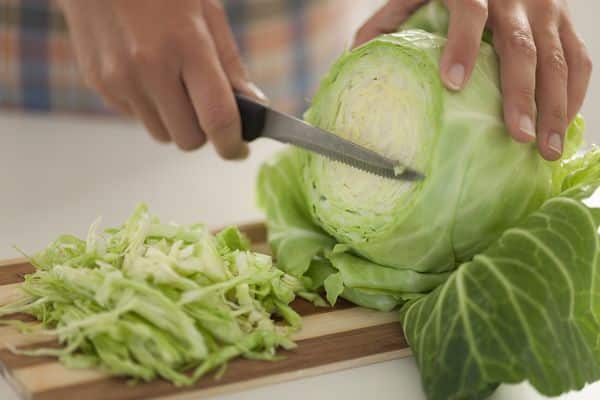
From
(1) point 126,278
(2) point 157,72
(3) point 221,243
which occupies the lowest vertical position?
(3) point 221,243

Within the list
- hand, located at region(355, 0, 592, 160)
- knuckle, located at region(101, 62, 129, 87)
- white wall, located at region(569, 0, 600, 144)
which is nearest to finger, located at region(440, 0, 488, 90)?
hand, located at region(355, 0, 592, 160)

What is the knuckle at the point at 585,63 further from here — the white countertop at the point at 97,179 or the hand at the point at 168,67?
the white countertop at the point at 97,179

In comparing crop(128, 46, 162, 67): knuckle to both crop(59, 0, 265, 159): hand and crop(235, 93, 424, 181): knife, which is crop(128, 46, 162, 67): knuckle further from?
crop(235, 93, 424, 181): knife

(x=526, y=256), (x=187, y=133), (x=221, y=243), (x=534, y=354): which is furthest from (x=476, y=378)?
(x=187, y=133)

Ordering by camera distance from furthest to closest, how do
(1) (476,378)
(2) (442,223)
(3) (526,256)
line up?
(2) (442,223) → (3) (526,256) → (1) (476,378)

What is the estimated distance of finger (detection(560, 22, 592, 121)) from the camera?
1.62 metres

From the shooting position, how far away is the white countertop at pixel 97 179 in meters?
2.05

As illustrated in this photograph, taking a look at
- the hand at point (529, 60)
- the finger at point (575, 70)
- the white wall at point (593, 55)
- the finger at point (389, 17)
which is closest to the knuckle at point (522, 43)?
the hand at point (529, 60)

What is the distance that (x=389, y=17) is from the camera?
5.94 ft

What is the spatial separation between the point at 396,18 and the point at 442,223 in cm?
54

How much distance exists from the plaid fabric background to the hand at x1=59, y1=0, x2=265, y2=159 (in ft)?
2.74

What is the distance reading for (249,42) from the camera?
9.69 feet

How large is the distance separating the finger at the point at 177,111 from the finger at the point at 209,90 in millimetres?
31

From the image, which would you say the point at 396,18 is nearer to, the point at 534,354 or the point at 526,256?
the point at 526,256
